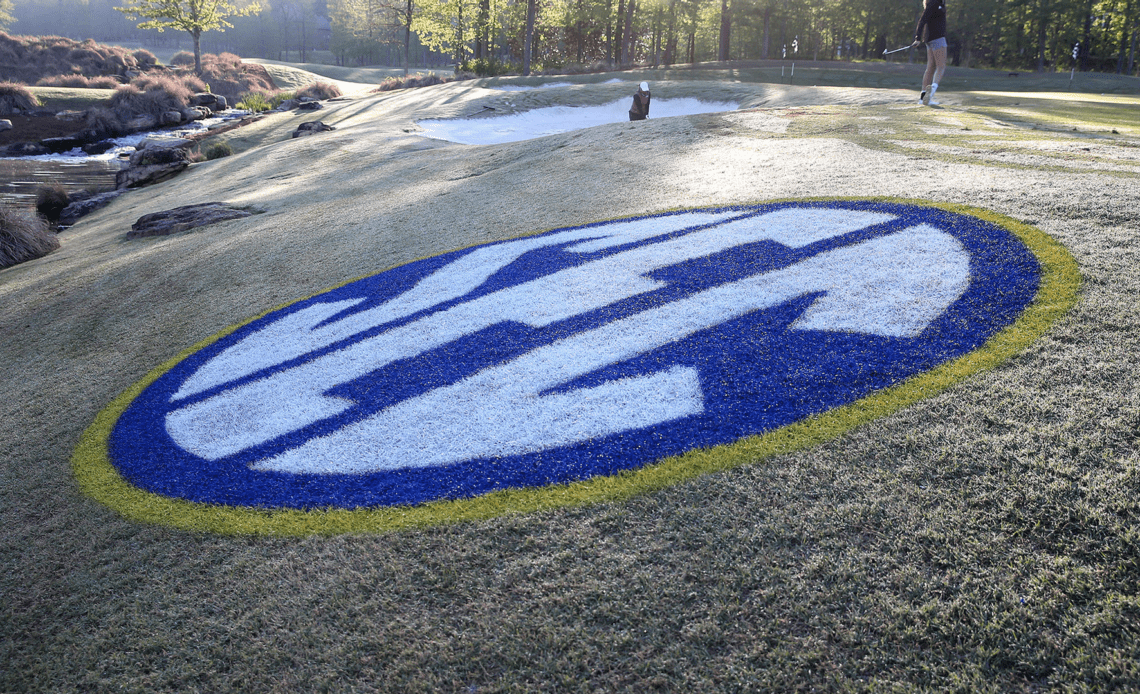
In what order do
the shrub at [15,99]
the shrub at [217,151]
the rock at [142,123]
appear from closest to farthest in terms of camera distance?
the shrub at [217,151], the rock at [142,123], the shrub at [15,99]

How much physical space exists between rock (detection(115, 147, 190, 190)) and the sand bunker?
6823 mm

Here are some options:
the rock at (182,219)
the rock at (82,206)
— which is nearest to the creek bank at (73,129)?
the rock at (82,206)

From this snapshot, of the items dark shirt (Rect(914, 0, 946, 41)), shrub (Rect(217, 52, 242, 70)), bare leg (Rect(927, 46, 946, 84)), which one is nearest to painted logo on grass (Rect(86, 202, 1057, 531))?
bare leg (Rect(927, 46, 946, 84))

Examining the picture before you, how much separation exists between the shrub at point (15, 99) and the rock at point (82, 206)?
21342 millimetres

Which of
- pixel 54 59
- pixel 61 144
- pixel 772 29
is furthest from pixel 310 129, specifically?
pixel 772 29

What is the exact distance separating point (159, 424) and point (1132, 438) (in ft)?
17.5

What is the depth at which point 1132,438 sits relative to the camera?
2539mm

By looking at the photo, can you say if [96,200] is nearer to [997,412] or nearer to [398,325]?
[398,325]

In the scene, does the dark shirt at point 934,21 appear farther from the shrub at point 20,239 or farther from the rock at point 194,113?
the rock at point 194,113

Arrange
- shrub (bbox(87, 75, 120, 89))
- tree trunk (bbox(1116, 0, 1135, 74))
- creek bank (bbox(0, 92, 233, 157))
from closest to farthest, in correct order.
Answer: creek bank (bbox(0, 92, 233, 157)) < tree trunk (bbox(1116, 0, 1135, 74)) < shrub (bbox(87, 75, 120, 89))

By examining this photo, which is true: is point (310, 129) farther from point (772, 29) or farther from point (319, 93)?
point (772, 29)

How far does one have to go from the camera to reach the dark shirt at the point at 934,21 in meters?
10.3

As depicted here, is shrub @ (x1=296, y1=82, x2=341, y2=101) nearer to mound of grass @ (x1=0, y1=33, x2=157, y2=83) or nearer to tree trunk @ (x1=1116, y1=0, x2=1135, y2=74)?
mound of grass @ (x1=0, y1=33, x2=157, y2=83)

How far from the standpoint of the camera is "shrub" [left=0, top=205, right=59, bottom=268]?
10148mm
